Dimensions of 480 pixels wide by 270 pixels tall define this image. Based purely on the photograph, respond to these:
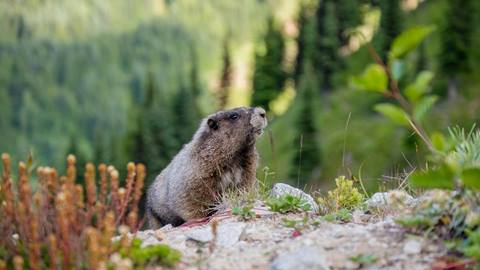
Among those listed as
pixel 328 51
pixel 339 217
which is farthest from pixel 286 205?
pixel 328 51

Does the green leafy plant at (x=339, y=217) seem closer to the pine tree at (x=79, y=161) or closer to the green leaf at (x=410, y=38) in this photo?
the green leaf at (x=410, y=38)

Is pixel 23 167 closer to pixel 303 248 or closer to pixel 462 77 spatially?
pixel 303 248

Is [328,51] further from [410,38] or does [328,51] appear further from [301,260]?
[410,38]

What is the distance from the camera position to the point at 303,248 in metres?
6.84

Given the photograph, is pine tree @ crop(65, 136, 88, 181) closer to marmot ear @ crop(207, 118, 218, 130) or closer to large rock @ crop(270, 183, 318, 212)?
marmot ear @ crop(207, 118, 218, 130)

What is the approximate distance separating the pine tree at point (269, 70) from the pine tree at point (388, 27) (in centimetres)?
1891

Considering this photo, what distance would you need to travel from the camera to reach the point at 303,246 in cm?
708

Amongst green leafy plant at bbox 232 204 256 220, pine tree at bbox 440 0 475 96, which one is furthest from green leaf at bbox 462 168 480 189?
pine tree at bbox 440 0 475 96

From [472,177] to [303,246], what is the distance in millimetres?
1727

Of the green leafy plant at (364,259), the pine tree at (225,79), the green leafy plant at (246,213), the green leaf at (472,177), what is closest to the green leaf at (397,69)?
the green leaf at (472,177)

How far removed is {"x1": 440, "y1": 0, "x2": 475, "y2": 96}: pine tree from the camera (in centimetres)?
8325

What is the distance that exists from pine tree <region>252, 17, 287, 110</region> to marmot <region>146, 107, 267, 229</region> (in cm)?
9052

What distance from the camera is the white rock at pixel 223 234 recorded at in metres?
7.72

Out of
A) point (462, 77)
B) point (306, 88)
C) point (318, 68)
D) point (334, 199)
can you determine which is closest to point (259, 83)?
point (318, 68)
